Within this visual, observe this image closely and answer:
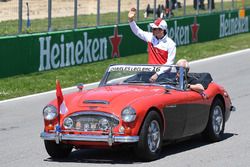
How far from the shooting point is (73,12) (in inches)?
955

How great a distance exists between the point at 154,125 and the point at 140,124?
1.03ft

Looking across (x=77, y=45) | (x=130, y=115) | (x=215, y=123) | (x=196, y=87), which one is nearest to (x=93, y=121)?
(x=130, y=115)

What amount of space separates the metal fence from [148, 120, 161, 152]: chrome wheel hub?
708 centimetres

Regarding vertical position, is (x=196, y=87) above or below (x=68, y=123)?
above

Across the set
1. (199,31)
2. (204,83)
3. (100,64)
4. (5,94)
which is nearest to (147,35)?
(204,83)

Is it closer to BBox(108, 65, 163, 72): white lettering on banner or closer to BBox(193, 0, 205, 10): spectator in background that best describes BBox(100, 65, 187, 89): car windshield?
BBox(108, 65, 163, 72): white lettering on banner

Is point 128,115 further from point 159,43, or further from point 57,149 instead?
point 159,43

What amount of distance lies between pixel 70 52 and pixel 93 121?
1294cm

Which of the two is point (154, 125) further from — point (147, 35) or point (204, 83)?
point (147, 35)

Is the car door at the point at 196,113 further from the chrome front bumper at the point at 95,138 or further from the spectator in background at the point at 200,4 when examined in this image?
the spectator in background at the point at 200,4

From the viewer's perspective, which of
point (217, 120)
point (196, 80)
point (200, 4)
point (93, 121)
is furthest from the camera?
point (200, 4)

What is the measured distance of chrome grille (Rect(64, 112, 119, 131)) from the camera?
393 inches

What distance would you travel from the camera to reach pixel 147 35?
1298 centimetres

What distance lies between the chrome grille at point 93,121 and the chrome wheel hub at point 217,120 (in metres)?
2.37
